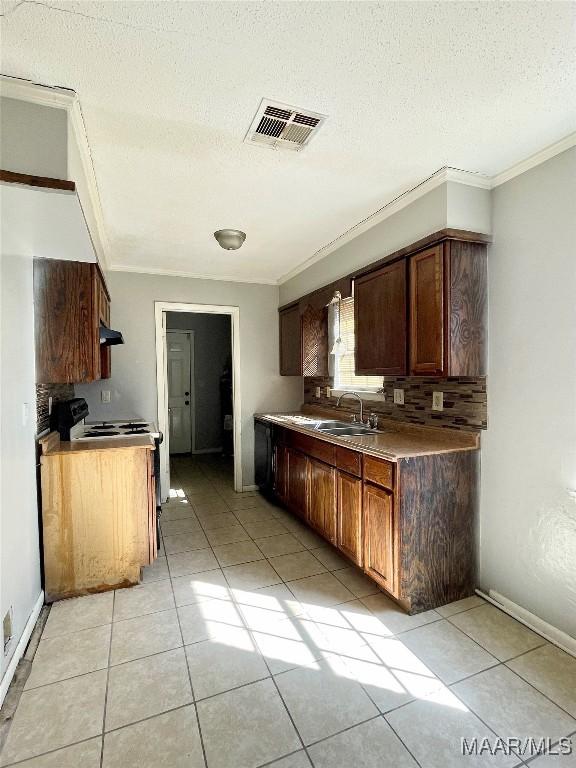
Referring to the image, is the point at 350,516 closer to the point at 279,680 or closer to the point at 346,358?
the point at 279,680

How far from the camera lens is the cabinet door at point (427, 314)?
2191 millimetres

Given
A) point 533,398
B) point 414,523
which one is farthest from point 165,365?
point 533,398

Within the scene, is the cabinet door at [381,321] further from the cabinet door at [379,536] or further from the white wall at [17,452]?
the white wall at [17,452]

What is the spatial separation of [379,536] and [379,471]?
1.28ft

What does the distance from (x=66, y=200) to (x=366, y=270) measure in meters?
1.98

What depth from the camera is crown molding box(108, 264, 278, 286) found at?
12.9 feet

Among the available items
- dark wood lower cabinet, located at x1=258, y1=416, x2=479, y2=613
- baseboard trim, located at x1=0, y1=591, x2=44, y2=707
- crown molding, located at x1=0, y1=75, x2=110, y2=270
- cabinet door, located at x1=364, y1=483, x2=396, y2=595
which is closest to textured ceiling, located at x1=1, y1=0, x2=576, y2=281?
crown molding, located at x1=0, y1=75, x2=110, y2=270

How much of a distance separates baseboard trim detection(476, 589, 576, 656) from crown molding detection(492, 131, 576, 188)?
2.37 m

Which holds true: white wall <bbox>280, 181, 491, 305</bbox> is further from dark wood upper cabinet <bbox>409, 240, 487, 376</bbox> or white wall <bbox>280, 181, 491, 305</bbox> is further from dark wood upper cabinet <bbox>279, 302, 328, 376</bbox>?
dark wood upper cabinet <bbox>279, 302, 328, 376</bbox>

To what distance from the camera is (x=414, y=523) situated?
217 cm

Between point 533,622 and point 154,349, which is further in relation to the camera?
point 154,349

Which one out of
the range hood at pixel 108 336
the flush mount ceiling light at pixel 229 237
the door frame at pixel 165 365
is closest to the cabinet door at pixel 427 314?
the flush mount ceiling light at pixel 229 237

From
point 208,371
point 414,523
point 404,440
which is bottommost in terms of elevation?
point 414,523

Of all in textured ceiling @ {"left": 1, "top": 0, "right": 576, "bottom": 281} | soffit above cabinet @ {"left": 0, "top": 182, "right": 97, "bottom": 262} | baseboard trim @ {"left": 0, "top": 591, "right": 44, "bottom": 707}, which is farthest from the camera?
baseboard trim @ {"left": 0, "top": 591, "right": 44, "bottom": 707}
